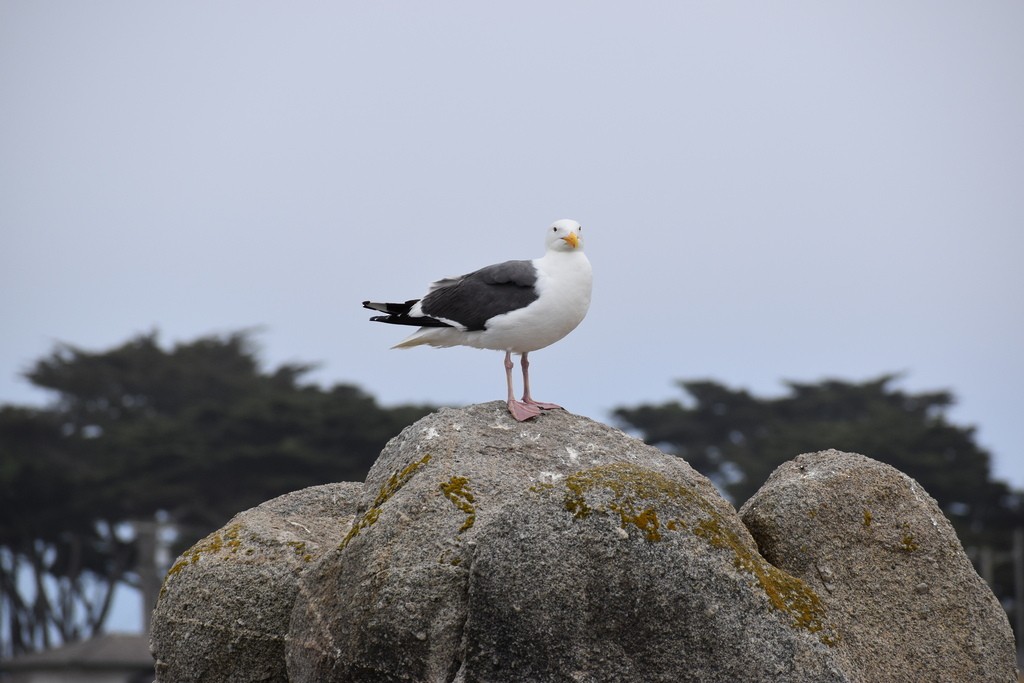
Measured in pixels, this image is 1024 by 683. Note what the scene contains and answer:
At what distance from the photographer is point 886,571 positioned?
9586 mm

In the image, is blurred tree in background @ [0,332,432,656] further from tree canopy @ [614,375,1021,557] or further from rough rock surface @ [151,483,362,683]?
rough rock surface @ [151,483,362,683]

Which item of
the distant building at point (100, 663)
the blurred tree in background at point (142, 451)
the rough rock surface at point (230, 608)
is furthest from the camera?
the blurred tree in background at point (142, 451)

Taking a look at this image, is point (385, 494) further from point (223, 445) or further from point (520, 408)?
point (223, 445)

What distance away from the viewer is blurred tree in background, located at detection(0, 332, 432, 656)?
50.6 meters

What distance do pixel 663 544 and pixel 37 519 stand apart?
159 feet

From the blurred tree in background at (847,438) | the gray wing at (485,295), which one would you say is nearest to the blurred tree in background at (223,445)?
the blurred tree in background at (847,438)

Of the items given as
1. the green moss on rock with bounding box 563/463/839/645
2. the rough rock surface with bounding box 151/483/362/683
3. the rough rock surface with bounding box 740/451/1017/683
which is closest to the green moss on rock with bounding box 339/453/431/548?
the rough rock surface with bounding box 151/483/362/683

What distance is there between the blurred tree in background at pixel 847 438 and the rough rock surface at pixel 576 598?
39.3 metres

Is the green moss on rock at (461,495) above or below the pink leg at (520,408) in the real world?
below

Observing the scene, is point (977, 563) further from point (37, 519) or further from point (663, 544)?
point (663, 544)

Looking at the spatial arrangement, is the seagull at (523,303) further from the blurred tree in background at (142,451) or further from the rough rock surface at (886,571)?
the blurred tree in background at (142,451)

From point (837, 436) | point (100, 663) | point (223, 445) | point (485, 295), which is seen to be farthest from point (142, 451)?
point (485, 295)

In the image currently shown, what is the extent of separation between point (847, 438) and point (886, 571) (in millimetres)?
42108

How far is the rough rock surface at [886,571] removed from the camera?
9438mm
